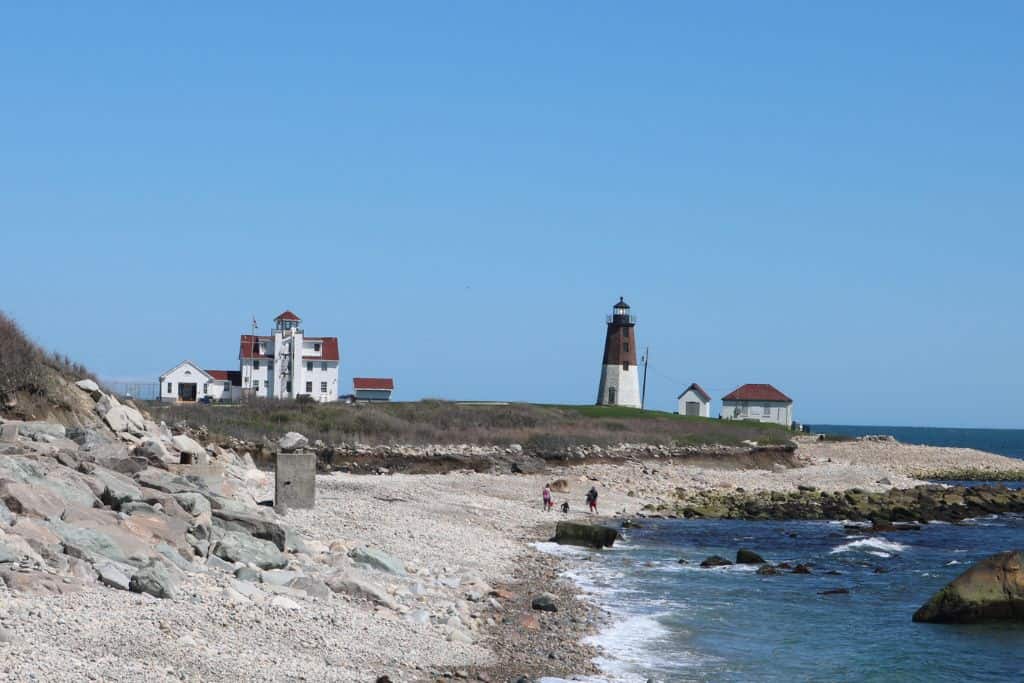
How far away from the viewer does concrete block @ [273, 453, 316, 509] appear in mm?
24297

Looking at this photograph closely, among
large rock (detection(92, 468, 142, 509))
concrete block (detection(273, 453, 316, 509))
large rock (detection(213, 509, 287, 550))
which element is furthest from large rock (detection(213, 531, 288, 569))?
concrete block (detection(273, 453, 316, 509))

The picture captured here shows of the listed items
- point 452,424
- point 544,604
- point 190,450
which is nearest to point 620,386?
point 452,424

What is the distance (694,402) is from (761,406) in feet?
21.1

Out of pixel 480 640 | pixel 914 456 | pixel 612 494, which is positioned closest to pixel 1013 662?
pixel 480 640

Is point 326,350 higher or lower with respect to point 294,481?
higher

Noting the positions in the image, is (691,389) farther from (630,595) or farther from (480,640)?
(480,640)

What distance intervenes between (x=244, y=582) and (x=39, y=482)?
375cm

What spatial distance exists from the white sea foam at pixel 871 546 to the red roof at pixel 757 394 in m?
66.9

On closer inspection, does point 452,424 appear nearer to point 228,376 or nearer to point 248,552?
point 228,376

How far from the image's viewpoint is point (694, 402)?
328 feet

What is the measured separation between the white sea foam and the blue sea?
0.06 meters

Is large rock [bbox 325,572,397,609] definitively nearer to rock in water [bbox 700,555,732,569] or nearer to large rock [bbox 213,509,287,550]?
large rock [bbox 213,509,287,550]

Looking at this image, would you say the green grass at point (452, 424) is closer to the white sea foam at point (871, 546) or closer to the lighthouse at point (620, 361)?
the lighthouse at point (620, 361)

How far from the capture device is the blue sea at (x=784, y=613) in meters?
17.0
